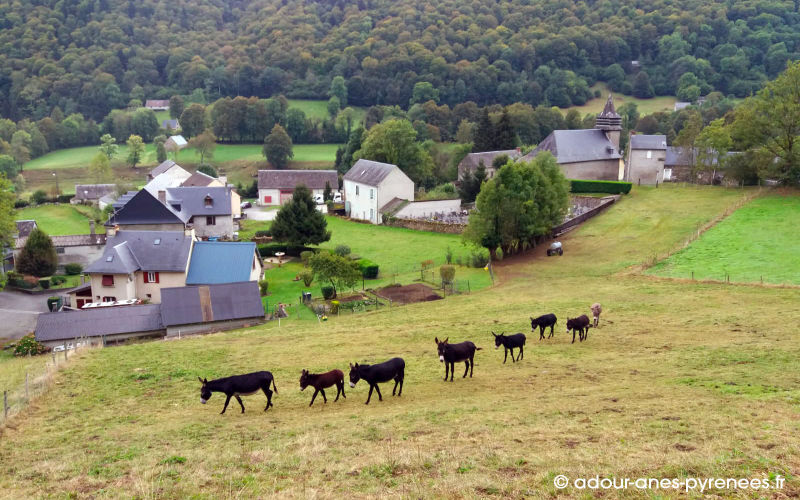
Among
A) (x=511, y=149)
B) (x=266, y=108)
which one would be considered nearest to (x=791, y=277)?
(x=511, y=149)

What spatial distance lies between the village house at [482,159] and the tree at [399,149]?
4819mm

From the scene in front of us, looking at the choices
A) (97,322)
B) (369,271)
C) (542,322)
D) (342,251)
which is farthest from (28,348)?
(542,322)

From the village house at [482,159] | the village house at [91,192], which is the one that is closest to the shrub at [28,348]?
the village house at [91,192]

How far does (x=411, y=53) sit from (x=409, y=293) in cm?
11058

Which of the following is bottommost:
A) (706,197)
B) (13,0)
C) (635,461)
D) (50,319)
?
(50,319)

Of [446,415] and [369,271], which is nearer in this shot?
[446,415]

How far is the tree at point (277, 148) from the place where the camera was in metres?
99.8

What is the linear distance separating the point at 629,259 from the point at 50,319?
35.4 metres

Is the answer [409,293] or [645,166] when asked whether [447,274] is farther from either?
[645,166]

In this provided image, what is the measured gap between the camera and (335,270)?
3812 centimetres

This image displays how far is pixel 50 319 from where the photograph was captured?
3209 cm

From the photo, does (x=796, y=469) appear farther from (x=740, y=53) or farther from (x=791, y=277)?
(x=740, y=53)

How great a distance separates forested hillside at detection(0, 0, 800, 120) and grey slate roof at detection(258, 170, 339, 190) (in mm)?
47437

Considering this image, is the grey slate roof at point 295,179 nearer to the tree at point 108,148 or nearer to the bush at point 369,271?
the tree at point 108,148
